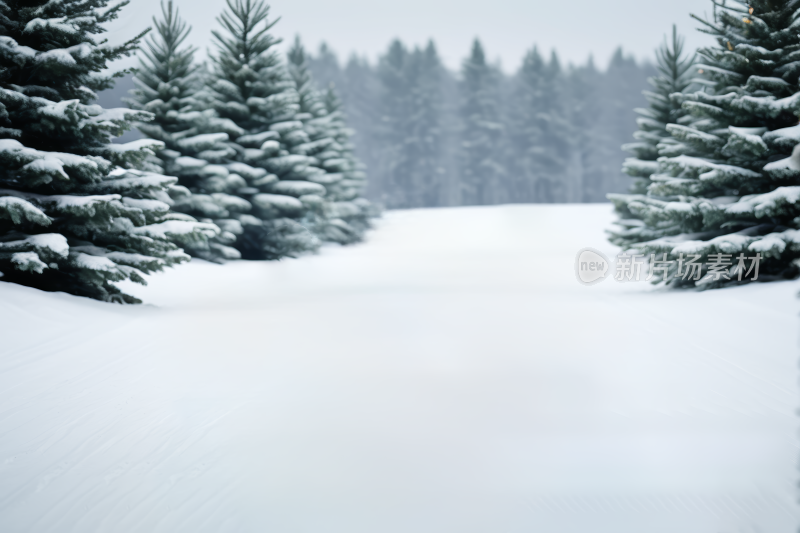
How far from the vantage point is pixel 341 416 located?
17.0ft

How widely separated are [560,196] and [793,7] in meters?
57.9

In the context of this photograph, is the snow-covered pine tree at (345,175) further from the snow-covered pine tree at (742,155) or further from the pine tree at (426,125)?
the pine tree at (426,125)

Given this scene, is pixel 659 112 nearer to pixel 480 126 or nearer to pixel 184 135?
pixel 184 135

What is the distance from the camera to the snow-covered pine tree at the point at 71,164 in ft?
29.2

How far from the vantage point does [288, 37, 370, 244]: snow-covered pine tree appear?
88.9ft

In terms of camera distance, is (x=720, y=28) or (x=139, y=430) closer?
(x=139, y=430)

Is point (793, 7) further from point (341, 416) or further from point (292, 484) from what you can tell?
point (292, 484)

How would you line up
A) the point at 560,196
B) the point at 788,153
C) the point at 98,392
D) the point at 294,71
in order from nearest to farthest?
1. the point at 98,392
2. the point at 788,153
3. the point at 294,71
4. the point at 560,196

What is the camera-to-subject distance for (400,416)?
17.0 feet

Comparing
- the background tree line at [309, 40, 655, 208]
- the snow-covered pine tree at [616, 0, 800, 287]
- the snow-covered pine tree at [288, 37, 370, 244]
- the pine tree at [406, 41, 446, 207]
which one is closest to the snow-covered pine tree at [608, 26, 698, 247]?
the snow-covered pine tree at [616, 0, 800, 287]

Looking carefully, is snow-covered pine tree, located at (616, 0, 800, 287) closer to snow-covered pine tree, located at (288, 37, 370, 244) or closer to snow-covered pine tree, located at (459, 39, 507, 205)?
snow-covered pine tree, located at (288, 37, 370, 244)

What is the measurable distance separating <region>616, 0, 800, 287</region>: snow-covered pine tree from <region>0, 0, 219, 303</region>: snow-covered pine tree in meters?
8.73

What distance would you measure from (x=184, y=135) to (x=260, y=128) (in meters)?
3.54

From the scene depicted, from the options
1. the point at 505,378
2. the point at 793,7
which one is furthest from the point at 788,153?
the point at 505,378
